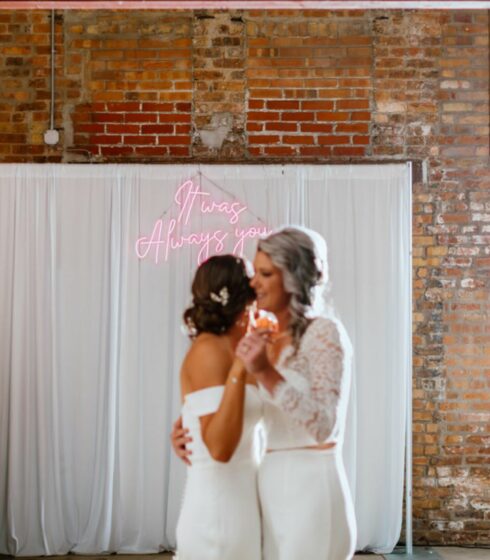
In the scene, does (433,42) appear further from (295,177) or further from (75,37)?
(75,37)

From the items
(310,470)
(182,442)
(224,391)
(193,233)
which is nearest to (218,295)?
(224,391)

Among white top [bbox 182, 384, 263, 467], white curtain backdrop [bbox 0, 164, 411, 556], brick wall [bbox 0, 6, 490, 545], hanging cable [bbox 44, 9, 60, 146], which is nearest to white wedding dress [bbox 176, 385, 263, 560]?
white top [bbox 182, 384, 263, 467]

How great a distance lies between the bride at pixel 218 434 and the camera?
269 centimetres

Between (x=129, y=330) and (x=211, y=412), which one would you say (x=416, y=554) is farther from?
(x=211, y=412)

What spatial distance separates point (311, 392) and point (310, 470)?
24 centimetres

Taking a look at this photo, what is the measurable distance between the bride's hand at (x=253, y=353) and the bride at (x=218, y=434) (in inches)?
2.3

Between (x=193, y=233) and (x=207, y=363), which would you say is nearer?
(x=207, y=363)

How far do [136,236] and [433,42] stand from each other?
2172mm

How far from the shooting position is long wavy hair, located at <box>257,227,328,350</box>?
9.21ft

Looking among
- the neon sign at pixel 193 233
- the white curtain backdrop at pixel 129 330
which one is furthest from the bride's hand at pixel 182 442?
the neon sign at pixel 193 233

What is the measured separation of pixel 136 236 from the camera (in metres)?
5.61

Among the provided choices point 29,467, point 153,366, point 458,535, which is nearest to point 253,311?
point 153,366

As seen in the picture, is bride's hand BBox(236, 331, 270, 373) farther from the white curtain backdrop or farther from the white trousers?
the white curtain backdrop

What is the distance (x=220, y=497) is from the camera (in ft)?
8.96
